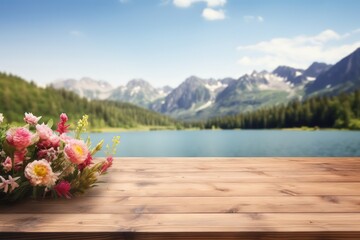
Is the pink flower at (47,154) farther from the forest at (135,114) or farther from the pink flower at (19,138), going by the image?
the forest at (135,114)

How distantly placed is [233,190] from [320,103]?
384ft

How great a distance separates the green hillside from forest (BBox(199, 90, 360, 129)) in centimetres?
6693

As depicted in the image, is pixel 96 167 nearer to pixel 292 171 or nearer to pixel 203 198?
pixel 203 198

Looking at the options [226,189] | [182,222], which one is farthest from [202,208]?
[226,189]

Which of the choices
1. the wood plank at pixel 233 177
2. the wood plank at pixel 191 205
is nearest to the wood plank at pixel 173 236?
the wood plank at pixel 191 205

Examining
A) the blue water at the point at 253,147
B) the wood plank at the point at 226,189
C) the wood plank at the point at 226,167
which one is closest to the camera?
the wood plank at the point at 226,189

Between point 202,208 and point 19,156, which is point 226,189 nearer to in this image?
point 202,208

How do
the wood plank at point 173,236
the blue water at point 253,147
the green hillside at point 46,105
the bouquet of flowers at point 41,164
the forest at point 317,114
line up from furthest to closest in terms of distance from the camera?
the green hillside at point 46,105 → the forest at point 317,114 → the blue water at point 253,147 → the bouquet of flowers at point 41,164 → the wood plank at point 173,236

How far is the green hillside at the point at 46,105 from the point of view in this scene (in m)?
141

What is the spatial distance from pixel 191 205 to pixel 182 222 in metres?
0.46

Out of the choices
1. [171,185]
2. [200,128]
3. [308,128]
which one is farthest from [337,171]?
[200,128]

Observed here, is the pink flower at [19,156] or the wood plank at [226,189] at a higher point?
the pink flower at [19,156]

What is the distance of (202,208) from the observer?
8.69 ft

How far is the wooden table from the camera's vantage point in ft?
6.91
